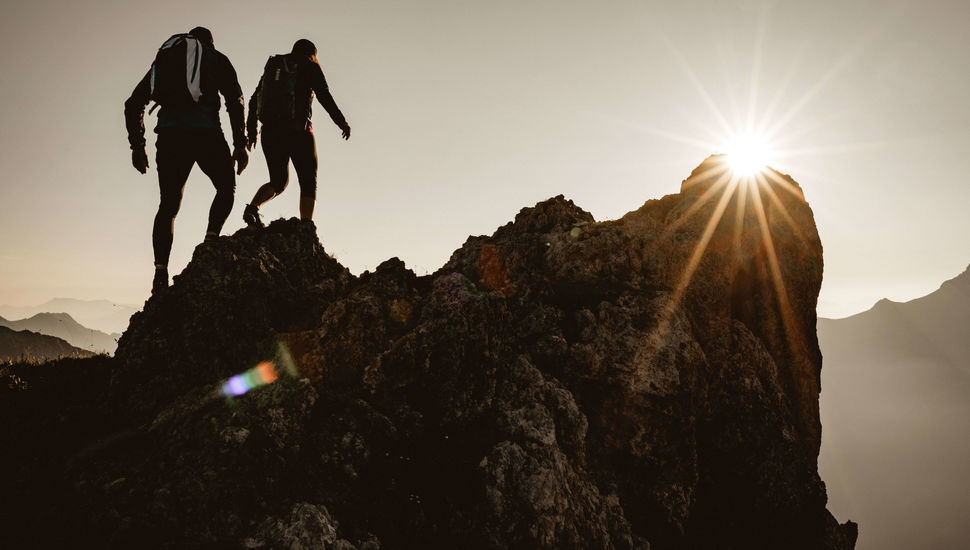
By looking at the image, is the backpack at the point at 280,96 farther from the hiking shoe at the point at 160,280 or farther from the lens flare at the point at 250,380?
the lens flare at the point at 250,380

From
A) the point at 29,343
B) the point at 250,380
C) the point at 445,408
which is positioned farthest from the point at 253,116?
the point at 29,343

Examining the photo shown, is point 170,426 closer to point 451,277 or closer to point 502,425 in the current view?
point 502,425

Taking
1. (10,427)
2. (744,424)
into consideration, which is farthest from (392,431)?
(744,424)

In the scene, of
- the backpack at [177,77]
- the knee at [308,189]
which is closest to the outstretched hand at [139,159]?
the backpack at [177,77]

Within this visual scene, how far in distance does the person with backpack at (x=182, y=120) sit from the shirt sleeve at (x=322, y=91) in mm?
1407

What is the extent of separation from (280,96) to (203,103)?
153cm

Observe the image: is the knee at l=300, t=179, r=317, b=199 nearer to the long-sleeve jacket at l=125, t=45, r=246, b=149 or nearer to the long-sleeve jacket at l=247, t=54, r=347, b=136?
the long-sleeve jacket at l=247, t=54, r=347, b=136

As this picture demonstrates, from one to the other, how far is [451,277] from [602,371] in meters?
3.24

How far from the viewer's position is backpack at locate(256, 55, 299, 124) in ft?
26.8

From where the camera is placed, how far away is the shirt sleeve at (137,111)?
6.90 metres

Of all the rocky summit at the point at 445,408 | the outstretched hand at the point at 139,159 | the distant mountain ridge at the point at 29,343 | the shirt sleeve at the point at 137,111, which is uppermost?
the distant mountain ridge at the point at 29,343

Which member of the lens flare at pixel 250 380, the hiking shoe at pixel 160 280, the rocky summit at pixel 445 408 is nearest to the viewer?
the rocky summit at pixel 445 408

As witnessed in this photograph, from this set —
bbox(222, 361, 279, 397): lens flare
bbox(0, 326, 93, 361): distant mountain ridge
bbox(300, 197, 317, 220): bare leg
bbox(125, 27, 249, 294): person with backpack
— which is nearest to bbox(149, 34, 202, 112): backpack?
bbox(125, 27, 249, 294): person with backpack

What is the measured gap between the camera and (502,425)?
21.6 ft
